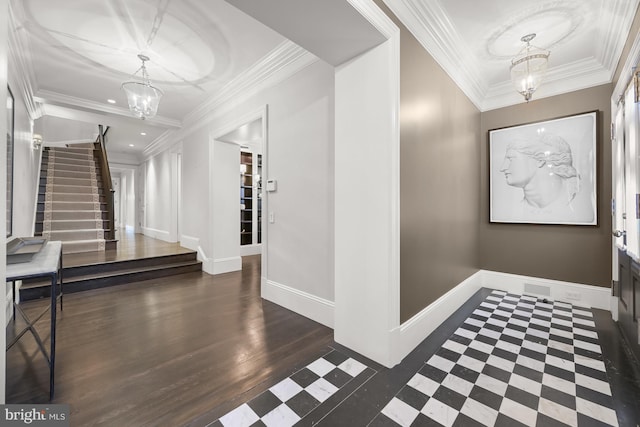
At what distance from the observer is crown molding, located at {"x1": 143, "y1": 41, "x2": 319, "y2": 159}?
282cm

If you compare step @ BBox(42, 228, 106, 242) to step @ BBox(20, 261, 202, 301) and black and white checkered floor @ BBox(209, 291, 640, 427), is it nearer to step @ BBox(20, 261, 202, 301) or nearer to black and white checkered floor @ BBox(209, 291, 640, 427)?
step @ BBox(20, 261, 202, 301)

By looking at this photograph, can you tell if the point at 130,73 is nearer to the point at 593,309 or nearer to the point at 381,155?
the point at 381,155

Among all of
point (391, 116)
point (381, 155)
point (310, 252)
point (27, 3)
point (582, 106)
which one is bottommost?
point (310, 252)

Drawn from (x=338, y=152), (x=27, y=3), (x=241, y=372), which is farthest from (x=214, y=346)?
(x=27, y=3)

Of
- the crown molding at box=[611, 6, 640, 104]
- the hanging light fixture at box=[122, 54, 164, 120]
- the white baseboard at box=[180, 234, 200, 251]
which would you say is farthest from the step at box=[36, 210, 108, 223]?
the crown molding at box=[611, 6, 640, 104]

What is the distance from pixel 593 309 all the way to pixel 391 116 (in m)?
3.40

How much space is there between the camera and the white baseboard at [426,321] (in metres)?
1.95

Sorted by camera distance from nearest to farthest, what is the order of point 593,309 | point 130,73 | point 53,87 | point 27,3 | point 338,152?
point 338,152 < point 27,3 < point 593,309 < point 130,73 < point 53,87

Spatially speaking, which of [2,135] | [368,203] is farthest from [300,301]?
[2,135]

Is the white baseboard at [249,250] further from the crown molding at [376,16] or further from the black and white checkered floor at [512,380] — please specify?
the crown molding at [376,16]

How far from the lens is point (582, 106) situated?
3078 millimetres

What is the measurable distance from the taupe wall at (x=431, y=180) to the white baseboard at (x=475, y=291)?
10cm

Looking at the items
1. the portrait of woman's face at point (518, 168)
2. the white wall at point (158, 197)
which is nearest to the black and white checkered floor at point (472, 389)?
the portrait of woman's face at point (518, 168)

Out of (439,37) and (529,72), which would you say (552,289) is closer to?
(529,72)
